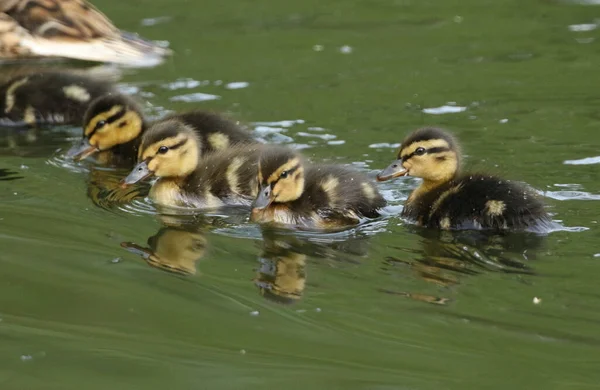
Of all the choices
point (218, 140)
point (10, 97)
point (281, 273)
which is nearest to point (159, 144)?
point (218, 140)

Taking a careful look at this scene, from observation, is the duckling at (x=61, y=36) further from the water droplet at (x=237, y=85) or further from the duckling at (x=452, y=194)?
the duckling at (x=452, y=194)

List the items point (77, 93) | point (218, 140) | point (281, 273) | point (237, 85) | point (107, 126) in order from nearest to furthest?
point (281, 273) < point (218, 140) < point (107, 126) < point (77, 93) < point (237, 85)

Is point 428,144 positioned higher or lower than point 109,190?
higher

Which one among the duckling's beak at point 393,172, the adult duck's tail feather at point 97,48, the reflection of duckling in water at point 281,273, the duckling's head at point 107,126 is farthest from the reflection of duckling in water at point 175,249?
the adult duck's tail feather at point 97,48

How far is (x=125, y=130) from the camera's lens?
525 centimetres

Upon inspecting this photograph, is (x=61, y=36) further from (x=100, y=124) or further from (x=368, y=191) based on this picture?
(x=368, y=191)

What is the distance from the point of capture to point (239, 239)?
4062mm

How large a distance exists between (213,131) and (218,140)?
0.17 feet

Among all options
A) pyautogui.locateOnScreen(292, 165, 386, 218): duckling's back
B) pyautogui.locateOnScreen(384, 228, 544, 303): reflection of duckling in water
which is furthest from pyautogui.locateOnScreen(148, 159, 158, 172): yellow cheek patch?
pyautogui.locateOnScreen(384, 228, 544, 303): reflection of duckling in water

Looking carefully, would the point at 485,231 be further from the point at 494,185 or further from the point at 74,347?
the point at 74,347

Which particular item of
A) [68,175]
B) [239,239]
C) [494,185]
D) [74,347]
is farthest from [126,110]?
[74,347]

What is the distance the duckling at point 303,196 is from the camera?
13.7 ft

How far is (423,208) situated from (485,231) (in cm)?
27

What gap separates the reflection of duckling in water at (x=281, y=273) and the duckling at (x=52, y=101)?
215 centimetres
